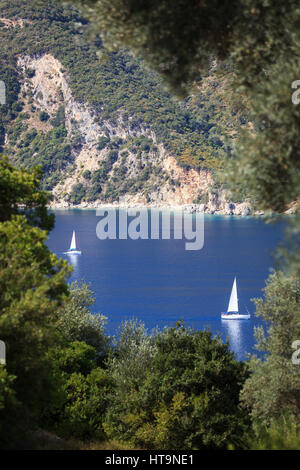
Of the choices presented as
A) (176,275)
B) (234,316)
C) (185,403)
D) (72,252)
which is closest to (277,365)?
(185,403)

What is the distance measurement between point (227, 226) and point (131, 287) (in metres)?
71.1

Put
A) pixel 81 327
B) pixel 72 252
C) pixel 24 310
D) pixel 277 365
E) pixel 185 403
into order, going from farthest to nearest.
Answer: pixel 72 252, pixel 81 327, pixel 185 403, pixel 277 365, pixel 24 310

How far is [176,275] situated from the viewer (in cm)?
9181

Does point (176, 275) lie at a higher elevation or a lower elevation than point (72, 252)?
lower

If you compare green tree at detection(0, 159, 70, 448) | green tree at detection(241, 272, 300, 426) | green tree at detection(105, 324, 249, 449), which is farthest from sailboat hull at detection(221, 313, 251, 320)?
green tree at detection(0, 159, 70, 448)

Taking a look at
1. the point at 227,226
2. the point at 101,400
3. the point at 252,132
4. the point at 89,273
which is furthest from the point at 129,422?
the point at 227,226

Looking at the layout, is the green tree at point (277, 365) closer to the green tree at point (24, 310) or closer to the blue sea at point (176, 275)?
the green tree at point (24, 310)

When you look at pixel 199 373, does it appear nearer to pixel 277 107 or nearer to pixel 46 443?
pixel 46 443

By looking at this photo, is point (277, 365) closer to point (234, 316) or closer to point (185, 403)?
point (185, 403)

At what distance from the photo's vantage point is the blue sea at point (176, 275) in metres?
65.3

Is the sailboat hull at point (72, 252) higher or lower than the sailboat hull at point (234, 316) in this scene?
higher

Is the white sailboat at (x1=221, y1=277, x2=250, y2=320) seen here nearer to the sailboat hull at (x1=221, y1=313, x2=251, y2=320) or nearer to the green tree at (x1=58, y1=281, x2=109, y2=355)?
Result: the sailboat hull at (x1=221, y1=313, x2=251, y2=320)

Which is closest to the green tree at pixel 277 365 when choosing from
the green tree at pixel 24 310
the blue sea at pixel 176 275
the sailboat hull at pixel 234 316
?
the green tree at pixel 24 310

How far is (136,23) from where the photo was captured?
7996mm
